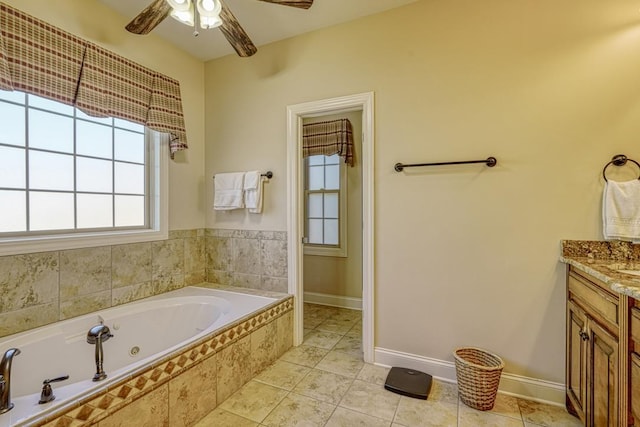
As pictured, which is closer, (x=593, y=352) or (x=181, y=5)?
(x=593, y=352)

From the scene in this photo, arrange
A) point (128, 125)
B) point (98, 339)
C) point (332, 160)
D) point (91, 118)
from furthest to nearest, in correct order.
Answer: point (332, 160) < point (128, 125) < point (91, 118) < point (98, 339)

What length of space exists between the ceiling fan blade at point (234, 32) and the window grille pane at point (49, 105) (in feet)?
3.82

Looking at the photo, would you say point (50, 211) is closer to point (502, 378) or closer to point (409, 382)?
point (409, 382)

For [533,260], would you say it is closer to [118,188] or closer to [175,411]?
[175,411]

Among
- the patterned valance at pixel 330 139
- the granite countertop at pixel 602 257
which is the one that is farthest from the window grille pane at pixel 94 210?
the granite countertop at pixel 602 257

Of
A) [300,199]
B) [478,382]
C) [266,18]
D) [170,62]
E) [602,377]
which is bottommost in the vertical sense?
[478,382]

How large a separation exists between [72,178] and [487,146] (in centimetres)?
283

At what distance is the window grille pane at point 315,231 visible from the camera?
384cm

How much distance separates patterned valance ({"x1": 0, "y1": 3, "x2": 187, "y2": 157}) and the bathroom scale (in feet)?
8.34

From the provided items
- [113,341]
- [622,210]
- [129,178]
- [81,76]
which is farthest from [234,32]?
[622,210]

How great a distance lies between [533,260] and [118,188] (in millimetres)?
3026

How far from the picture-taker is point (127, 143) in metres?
2.45

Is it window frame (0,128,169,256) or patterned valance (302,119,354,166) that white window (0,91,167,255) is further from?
patterned valance (302,119,354,166)

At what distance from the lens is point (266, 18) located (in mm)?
2297
